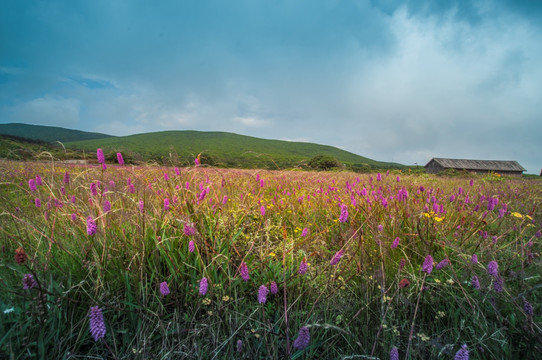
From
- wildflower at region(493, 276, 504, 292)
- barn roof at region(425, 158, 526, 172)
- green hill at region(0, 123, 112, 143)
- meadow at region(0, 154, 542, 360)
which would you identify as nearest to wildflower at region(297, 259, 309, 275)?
meadow at region(0, 154, 542, 360)

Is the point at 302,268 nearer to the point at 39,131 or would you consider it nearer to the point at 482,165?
the point at 482,165

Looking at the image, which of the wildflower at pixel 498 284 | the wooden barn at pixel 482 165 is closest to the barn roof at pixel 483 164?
the wooden barn at pixel 482 165

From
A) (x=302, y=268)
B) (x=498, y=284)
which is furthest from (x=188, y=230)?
(x=498, y=284)

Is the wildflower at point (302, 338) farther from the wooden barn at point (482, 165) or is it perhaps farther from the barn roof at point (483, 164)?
the barn roof at point (483, 164)

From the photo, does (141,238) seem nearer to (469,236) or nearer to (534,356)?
(534,356)

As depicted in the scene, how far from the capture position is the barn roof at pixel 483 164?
167 feet

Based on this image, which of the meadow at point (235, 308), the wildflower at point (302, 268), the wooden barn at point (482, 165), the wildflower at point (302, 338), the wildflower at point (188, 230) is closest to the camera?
the wildflower at point (302, 338)

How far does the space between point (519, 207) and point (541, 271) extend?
3438 millimetres

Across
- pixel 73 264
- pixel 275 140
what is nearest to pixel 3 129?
pixel 275 140

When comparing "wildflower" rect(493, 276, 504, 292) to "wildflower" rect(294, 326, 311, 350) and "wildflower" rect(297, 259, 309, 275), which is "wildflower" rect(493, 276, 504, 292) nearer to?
"wildflower" rect(297, 259, 309, 275)

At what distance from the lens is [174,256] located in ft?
6.40

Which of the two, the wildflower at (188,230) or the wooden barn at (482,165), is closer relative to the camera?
the wildflower at (188,230)

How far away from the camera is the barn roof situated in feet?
167

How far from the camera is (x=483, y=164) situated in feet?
173
